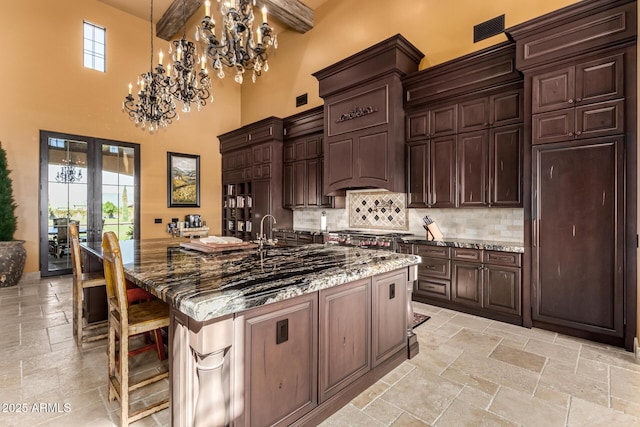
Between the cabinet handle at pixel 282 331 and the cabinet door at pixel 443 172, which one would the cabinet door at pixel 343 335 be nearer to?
the cabinet handle at pixel 282 331

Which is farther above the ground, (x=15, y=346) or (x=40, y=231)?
(x=40, y=231)

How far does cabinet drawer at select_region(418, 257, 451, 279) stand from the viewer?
387 cm

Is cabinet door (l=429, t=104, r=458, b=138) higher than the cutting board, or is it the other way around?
cabinet door (l=429, t=104, r=458, b=138)

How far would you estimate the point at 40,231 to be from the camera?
5574 mm

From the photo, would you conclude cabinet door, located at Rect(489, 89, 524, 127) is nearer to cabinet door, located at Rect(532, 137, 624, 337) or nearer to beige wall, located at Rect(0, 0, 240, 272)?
cabinet door, located at Rect(532, 137, 624, 337)

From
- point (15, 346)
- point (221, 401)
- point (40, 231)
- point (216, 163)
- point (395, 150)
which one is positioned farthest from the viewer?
point (216, 163)

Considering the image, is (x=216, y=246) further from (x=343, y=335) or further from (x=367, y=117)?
(x=367, y=117)

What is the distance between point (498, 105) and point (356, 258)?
2.87 m

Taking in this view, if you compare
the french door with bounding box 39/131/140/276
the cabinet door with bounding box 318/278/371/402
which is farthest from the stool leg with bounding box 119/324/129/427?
the french door with bounding box 39/131/140/276

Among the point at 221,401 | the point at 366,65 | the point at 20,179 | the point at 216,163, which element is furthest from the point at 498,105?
the point at 20,179

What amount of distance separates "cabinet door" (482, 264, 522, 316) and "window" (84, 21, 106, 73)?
7953 millimetres

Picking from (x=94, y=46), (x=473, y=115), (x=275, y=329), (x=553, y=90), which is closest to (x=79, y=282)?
(x=275, y=329)

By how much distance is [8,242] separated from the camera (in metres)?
4.87

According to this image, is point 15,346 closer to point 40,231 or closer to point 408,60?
point 40,231
